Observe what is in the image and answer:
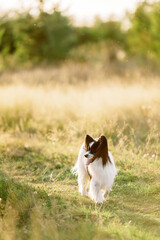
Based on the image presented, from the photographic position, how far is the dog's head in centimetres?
383

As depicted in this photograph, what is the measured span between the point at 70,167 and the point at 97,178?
67.0 inches

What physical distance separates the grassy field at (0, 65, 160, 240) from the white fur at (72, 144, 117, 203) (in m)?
0.13

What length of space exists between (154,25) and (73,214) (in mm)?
14422

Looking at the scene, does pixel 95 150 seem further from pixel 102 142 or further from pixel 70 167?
pixel 70 167

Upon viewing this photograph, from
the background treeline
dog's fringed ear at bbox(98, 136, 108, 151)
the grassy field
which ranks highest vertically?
the background treeline

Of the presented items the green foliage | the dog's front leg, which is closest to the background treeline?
the green foliage

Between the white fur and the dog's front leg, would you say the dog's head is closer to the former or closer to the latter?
the white fur

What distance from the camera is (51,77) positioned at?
15953mm

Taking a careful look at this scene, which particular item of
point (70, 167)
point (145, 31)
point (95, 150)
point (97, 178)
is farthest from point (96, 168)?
point (145, 31)

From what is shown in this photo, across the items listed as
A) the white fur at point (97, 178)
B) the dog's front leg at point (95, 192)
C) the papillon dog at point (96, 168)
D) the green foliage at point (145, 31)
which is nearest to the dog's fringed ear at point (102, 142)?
the papillon dog at point (96, 168)

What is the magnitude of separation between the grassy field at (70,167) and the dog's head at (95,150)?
57 centimetres

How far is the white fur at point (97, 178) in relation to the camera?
3.97m

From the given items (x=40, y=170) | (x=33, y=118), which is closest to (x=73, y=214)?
(x=40, y=170)

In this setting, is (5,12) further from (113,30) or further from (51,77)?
(113,30)
